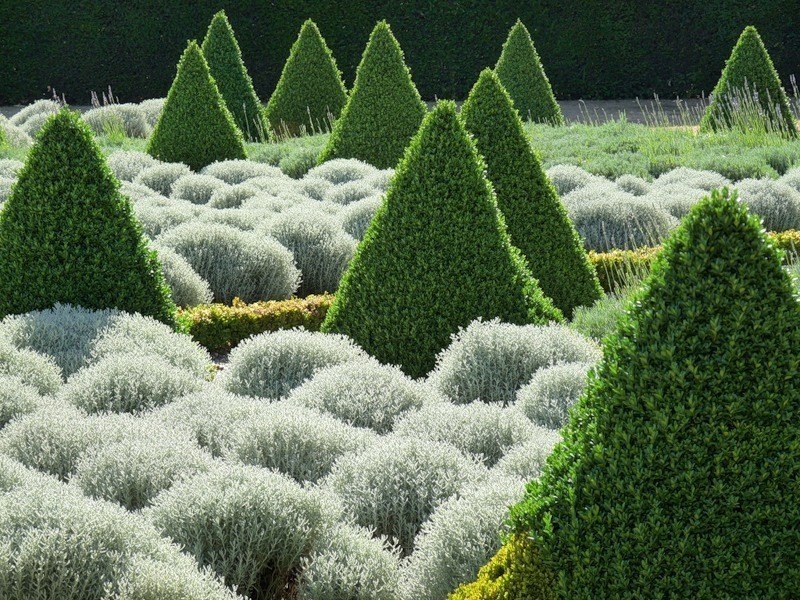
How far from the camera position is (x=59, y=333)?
19.9 ft

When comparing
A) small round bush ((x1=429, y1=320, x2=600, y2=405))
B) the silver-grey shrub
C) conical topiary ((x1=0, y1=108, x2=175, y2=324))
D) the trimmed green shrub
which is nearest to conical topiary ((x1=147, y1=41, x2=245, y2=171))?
the trimmed green shrub

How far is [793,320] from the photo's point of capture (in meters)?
3.02

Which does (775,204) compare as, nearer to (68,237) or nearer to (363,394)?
(363,394)

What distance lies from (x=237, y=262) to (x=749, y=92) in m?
9.22

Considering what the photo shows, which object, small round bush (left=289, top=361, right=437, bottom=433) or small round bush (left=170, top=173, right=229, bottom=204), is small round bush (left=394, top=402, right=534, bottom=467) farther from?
small round bush (left=170, top=173, right=229, bottom=204)

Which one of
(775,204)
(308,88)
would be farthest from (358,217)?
(308,88)

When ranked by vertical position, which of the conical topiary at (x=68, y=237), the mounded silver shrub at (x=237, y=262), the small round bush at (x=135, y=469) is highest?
the conical topiary at (x=68, y=237)

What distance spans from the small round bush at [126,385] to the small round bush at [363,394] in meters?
0.63

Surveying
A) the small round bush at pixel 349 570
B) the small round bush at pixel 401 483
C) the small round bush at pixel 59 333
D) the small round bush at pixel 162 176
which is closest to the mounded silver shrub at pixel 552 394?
the small round bush at pixel 401 483

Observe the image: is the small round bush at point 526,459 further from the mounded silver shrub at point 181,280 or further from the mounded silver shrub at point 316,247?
the mounded silver shrub at point 316,247

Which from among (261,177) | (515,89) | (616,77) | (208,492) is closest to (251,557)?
(208,492)

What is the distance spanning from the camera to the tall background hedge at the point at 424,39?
2136 cm

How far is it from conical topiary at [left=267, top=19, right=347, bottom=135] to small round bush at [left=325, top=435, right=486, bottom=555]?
38.6 feet

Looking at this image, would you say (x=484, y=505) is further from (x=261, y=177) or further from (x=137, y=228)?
(x=261, y=177)
